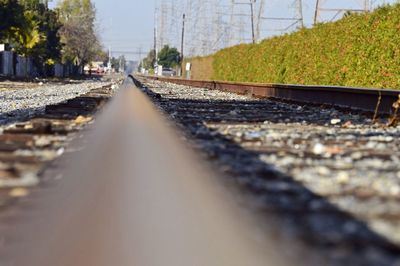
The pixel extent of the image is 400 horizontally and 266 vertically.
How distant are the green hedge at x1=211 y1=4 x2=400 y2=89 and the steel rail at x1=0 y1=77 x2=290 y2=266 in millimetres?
13000

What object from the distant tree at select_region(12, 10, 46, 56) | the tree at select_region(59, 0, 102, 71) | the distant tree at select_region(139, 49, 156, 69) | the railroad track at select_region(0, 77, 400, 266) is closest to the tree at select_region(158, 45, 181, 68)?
the distant tree at select_region(139, 49, 156, 69)

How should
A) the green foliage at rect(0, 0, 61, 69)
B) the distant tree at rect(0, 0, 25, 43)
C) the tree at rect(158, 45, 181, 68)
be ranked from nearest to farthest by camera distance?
the distant tree at rect(0, 0, 25, 43), the green foliage at rect(0, 0, 61, 69), the tree at rect(158, 45, 181, 68)

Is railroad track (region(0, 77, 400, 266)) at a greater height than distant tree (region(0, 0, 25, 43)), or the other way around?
distant tree (region(0, 0, 25, 43))

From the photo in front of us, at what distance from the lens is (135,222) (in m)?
2.07

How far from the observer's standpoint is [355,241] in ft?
6.63

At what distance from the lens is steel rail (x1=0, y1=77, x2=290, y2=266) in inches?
68.8

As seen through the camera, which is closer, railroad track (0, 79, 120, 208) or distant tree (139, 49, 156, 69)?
railroad track (0, 79, 120, 208)

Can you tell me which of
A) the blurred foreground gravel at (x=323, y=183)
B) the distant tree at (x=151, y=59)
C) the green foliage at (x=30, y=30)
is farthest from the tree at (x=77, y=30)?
the blurred foreground gravel at (x=323, y=183)

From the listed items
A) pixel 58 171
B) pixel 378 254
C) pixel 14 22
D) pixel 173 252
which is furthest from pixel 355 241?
pixel 14 22

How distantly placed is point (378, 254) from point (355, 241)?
5.1 inches

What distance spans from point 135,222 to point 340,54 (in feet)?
58.6

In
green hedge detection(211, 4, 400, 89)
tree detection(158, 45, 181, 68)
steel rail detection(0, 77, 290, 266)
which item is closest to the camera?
steel rail detection(0, 77, 290, 266)

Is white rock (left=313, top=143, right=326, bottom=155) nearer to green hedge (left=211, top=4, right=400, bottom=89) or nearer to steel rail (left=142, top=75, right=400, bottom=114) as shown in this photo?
steel rail (left=142, top=75, right=400, bottom=114)

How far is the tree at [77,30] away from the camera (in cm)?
8600
